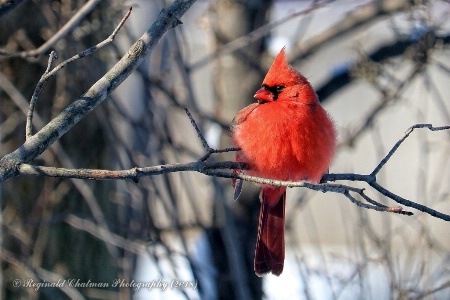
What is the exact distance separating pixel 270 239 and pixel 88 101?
118 cm

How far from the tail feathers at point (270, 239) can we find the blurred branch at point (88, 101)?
105 cm

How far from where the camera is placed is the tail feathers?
253 centimetres

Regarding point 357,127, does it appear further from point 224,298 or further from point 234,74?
point 224,298

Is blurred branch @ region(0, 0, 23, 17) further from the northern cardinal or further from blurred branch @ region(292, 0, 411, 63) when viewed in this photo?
blurred branch @ region(292, 0, 411, 63)

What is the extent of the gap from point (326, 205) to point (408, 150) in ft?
4.12

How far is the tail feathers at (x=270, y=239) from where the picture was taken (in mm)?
2527

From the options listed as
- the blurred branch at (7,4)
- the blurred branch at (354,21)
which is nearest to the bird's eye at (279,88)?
the blurred branch at (7,4)

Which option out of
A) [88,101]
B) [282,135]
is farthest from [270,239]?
[88,101]

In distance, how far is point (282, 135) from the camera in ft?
7.49

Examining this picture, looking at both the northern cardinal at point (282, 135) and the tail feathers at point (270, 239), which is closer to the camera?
the northern cardinal at point (282, 135)
